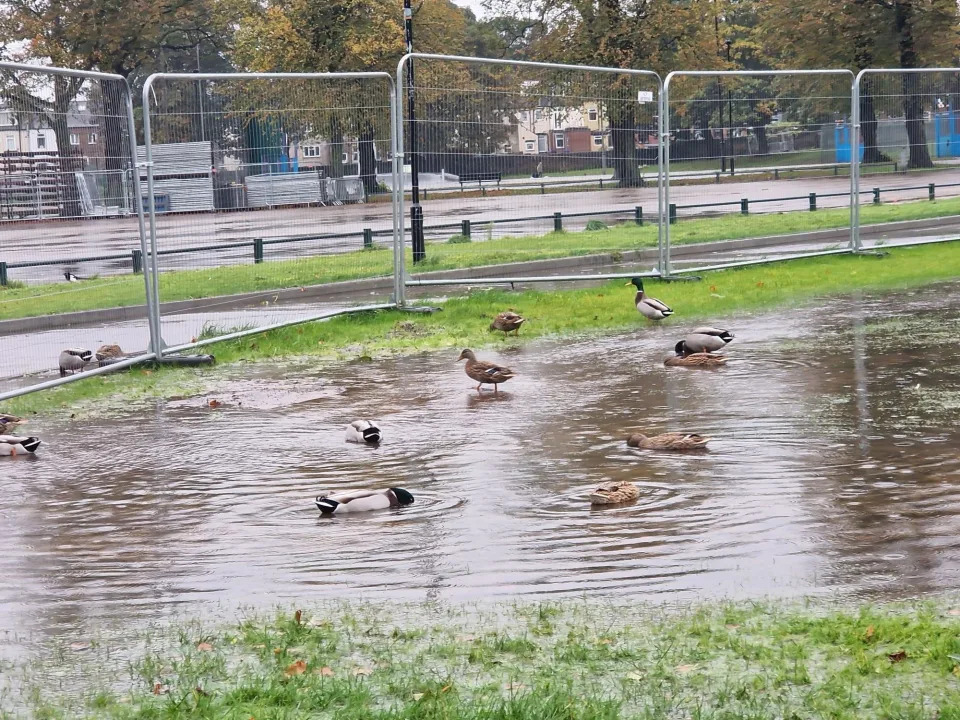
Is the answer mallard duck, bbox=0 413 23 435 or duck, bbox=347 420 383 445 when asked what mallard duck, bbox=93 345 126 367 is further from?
duck, bbox=347 420 383 445

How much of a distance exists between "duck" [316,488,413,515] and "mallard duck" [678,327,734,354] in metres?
5.69

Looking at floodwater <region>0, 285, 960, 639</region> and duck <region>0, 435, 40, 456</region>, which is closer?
floodwater <region>0, 285, 960, 639</region>

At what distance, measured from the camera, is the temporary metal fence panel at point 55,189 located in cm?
1186

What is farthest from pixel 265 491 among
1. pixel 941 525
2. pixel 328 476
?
pixel 941 525

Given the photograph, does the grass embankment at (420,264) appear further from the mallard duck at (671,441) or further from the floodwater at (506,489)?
the mallard duck at (671,441)

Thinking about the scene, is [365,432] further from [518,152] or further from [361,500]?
[518,152]

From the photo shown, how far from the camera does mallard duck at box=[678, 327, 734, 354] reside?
1289cm

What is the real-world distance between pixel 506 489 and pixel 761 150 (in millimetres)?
13809

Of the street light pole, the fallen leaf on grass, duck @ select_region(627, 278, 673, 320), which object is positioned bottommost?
the fallen leaf on grass

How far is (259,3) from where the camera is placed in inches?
2218

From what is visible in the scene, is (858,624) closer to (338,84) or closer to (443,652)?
(443,652)

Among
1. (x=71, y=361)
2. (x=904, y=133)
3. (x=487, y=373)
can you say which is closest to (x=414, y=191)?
(x=71, y=361)

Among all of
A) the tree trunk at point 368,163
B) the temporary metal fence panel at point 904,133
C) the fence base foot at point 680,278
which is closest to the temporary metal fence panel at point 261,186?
the tree trunk at point 368,163

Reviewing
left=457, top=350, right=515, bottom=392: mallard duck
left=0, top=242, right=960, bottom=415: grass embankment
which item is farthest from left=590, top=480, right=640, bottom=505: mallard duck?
left=0, top=242, right=960, bottom=415: grass embankment
